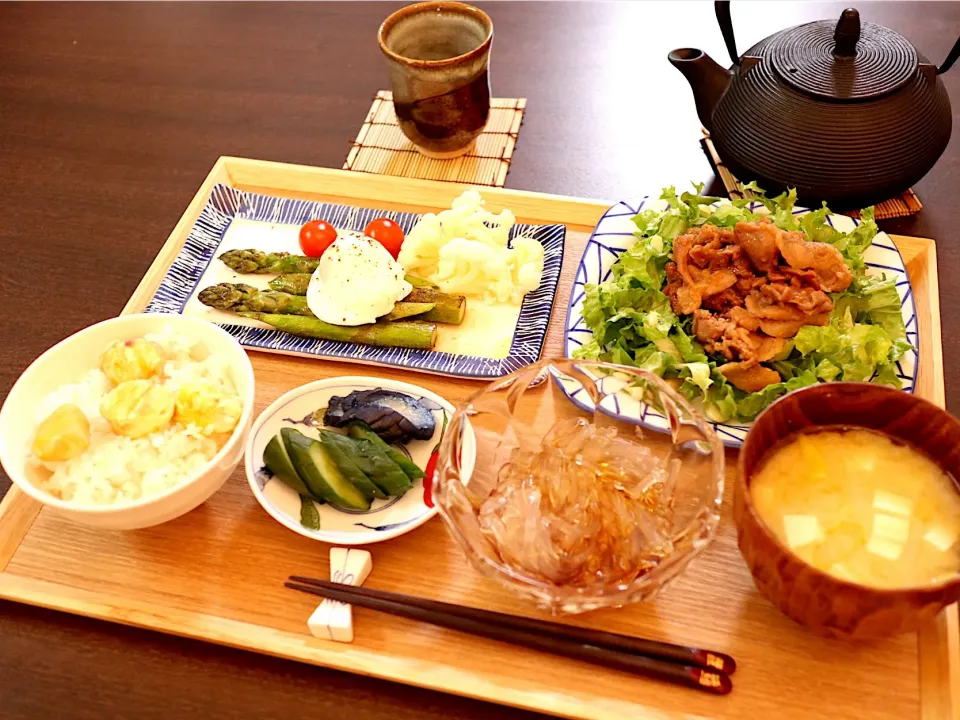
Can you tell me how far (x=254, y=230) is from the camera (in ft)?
7.68

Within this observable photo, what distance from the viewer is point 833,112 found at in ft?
6.58

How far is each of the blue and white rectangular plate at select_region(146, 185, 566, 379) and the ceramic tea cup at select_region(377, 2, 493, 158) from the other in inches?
12.9

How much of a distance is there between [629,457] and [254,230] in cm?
130

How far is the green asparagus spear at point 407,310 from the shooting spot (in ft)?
6.75

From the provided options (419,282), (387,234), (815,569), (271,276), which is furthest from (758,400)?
(271,276)

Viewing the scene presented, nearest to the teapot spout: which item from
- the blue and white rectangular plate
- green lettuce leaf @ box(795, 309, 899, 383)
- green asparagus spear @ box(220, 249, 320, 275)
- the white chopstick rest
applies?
the blue and white rectangular plate

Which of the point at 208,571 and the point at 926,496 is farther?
the point at 208,571

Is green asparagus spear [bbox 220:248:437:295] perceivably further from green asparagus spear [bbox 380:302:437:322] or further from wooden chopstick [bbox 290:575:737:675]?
wooden chopstick [bbox 290:575:737:675]

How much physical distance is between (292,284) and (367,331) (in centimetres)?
27

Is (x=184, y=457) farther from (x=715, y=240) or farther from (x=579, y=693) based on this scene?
(x=715, y=240)

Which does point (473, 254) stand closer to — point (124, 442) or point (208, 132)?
point (124, 442)

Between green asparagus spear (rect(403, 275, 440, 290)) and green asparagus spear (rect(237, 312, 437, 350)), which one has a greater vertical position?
green asparagus spear (rect(403, 275, 440, 290))

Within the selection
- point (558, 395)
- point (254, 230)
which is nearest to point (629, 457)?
point (558, 395)

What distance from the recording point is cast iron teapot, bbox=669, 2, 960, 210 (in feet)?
6.58
